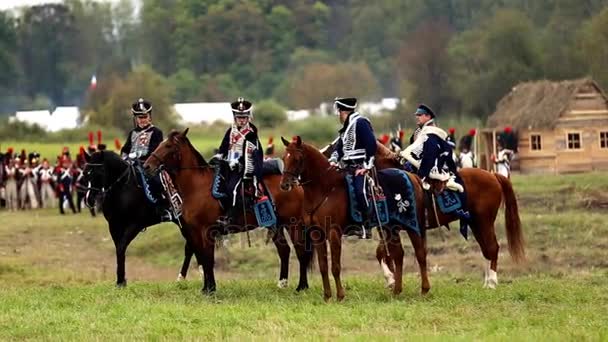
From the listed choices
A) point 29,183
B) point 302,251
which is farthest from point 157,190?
point 29,183

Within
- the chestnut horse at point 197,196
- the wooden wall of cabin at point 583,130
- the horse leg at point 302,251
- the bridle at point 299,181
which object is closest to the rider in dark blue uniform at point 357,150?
the bridle at point 299,181

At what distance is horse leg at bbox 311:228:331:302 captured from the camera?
1661 centimetres

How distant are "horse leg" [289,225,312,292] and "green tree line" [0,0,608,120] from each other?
152 ft

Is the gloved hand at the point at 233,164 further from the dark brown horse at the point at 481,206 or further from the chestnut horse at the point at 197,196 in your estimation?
the dark brown horse at the point at 481,206

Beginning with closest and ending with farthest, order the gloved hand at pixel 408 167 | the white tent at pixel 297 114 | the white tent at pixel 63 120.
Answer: the gloved hand at pixel 408 167
the white tent at pixel 297 114
the white tent at pixel 63 120

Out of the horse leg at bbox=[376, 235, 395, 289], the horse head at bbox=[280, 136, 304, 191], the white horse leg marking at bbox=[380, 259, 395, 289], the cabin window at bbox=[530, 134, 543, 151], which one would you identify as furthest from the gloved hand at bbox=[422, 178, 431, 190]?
the cabin window at bbox=[530, 134, 543, 151]

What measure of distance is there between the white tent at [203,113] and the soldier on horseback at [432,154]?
56.7 m

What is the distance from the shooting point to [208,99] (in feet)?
311

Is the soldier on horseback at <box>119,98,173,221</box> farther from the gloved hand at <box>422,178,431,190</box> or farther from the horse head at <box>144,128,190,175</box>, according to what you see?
the gloved hand at <box>422,178,431,190</box>

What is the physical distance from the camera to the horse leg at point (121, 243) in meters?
18.9

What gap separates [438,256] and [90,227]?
13.9m

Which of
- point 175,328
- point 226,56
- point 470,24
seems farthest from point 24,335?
point 226,56

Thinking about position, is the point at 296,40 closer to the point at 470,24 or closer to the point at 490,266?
the point at 470,24

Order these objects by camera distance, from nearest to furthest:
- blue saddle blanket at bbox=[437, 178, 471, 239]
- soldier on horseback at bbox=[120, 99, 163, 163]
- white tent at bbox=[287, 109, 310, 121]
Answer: blue saddle blanket at bbox=[437, 178, 471, 239]
soldier on horseback at bbox=[120, 99, 163, 163]
white tent at bbox=[287, 109, 310, 121]
